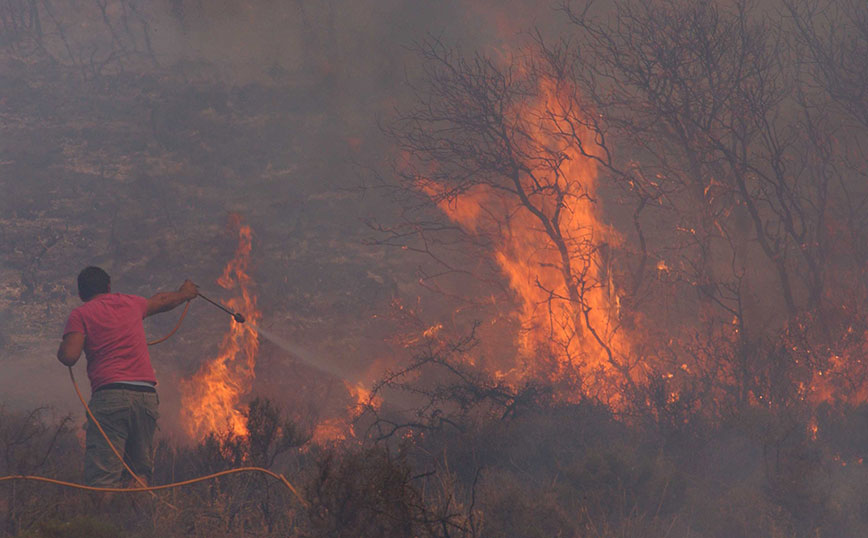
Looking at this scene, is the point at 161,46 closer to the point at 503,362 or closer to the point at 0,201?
the point at 0,201

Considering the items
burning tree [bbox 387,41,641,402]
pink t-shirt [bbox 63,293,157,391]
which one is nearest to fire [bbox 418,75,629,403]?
burning tree [bbox 387,41,641,402]

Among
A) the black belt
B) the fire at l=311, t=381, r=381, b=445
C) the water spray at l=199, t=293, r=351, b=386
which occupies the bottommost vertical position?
the black belt

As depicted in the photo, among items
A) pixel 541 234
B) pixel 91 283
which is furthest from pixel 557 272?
pixel 91 283

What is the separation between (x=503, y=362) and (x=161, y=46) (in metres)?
26.5

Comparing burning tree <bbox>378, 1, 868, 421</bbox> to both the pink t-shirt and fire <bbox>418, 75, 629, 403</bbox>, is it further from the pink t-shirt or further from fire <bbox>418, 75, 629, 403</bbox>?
the pink t-shirt

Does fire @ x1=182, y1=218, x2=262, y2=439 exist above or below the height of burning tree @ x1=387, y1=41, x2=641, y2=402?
below

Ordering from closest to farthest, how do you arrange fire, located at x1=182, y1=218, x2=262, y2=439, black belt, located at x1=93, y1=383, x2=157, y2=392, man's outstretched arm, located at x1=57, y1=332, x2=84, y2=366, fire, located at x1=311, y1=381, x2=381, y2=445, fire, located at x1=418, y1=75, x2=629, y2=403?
man's outstretched arm, located at x1=57, y1=332, x2=84, y2=366 < black belt, located at x1=93, y1=383, x2=157, y2=392 < fire, located at x1=311, y1=381, x2=381, y2=445 < fire, located at x1=182, y1=218, x2=262, y2=439 < fire, located at x1=418, y1=75, x2=629, y2=403

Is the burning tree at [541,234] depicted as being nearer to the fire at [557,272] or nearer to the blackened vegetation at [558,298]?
the fire at [557,272]

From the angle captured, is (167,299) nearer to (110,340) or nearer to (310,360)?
(110,340)

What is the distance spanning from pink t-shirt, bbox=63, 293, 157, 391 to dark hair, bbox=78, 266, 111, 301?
0.09 metres

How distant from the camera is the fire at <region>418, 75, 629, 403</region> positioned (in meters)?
11.1

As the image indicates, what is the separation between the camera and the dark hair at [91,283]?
520cm

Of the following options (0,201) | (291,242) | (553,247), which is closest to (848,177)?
(553,247)

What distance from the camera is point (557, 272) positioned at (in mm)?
12984
